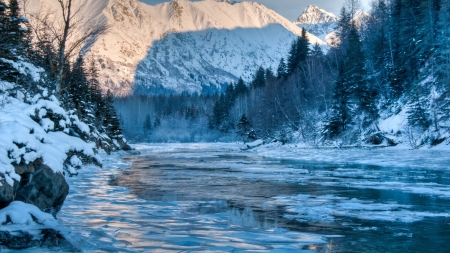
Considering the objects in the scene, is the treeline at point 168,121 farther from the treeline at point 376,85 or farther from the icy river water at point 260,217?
the icy river water at point 260,217

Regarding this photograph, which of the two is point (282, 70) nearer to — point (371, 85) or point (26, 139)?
point (371, 85)

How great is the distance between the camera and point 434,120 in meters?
35.2

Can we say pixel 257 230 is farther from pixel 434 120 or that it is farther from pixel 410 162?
pixel 434 120

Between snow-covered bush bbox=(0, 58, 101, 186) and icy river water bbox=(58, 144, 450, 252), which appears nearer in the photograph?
icy river water bbox=(58, 144, 450, 252)

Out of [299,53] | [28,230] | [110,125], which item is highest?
[299,53]

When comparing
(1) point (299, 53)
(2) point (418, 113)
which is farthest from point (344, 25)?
(2) point (418, 113)

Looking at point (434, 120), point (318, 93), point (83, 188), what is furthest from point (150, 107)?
point (83, 188)

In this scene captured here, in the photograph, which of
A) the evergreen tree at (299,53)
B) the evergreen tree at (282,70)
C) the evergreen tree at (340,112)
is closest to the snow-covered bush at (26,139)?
the evergreen tree at (340,112)

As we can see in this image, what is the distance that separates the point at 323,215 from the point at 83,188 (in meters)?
8.32

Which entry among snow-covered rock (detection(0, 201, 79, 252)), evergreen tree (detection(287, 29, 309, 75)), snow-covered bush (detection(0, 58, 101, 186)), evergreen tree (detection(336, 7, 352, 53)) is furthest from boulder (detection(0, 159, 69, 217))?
evergreen tree (detection(287, 29, 309, 75))

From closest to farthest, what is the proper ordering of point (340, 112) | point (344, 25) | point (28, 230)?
1. point (28, 230)
2. point (340, 112)
3. point (344, 25)

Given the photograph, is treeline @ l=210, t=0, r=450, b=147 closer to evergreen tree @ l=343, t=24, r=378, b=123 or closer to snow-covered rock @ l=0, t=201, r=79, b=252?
evergreen tree @ l=343, t=24, r=378, b=123

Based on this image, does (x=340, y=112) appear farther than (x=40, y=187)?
Yes

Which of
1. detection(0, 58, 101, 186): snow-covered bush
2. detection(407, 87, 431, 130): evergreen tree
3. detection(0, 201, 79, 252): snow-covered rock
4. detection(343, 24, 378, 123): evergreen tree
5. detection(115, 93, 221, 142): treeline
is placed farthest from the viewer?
detection(115, 93, 221, 142): treeline
